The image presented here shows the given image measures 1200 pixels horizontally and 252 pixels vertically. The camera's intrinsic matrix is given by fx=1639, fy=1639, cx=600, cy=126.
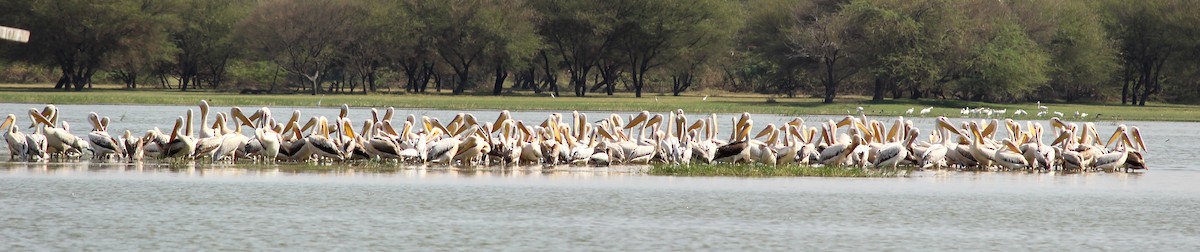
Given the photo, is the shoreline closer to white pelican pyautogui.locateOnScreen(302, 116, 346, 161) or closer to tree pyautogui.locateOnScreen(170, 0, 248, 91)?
tree pyautogui.locateOnScreen(170, 0, 248, 91)

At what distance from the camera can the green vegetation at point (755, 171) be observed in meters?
21.9

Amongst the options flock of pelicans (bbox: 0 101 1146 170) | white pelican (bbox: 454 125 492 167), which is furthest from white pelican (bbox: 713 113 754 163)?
white pelican (bbox: 454 125 492 167)

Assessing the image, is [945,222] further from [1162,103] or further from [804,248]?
[1162,103]

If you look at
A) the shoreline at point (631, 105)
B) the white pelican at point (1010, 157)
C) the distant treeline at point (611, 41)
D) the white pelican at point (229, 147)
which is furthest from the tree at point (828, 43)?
the white pelican at point (229, 147)

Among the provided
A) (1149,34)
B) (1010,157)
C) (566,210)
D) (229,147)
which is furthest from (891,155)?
(1149,34)

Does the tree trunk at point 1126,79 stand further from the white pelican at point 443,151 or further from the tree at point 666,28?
the white pelican at point 443,151

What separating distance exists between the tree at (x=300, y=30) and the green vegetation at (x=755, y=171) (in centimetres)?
5249

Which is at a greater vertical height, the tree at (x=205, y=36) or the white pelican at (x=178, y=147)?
the tree at (x=205, y=36)

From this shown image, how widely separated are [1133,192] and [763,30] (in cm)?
5644

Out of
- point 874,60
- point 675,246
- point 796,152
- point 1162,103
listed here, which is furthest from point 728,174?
point 1162,103

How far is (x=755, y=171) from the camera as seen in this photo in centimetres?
→ 2208

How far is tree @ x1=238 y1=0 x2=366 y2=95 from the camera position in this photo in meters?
74.6

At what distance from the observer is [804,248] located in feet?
45.9

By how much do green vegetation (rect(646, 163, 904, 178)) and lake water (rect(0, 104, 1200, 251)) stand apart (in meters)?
0.45
